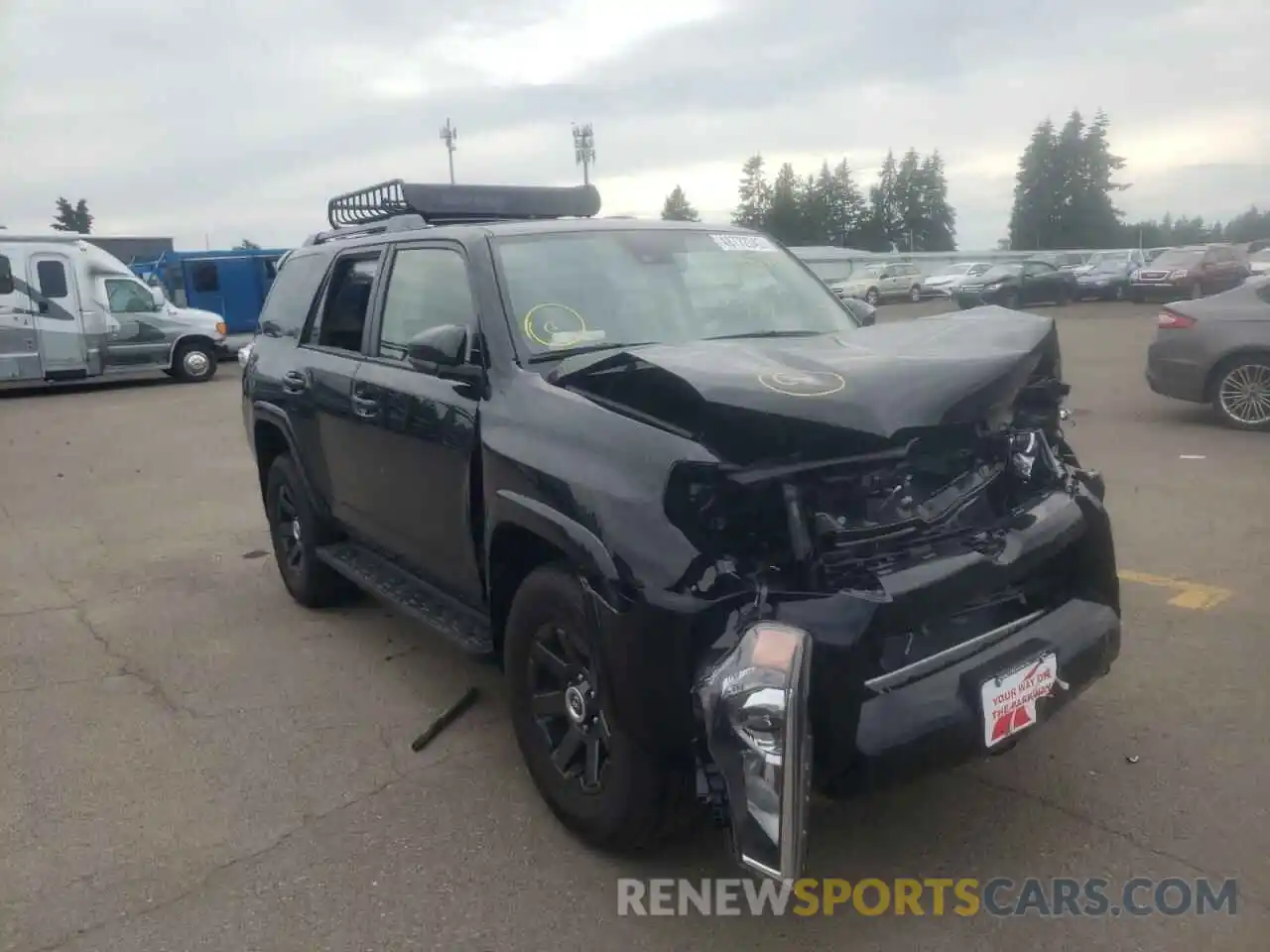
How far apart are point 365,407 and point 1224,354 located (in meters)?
8.29

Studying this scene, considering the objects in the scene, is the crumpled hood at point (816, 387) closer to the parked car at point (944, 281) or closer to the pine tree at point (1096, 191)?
the parked car at point (944, 281)

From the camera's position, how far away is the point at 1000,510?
325 cm

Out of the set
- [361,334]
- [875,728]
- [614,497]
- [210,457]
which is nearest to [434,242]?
[361,334]

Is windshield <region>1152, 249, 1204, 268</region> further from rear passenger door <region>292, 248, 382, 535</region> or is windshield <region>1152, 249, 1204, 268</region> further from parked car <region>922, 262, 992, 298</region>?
rear passenger door <region>292, 248, 382, 535</region>

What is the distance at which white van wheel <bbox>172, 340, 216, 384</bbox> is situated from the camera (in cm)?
1908

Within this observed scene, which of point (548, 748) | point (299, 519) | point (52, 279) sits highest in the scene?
point (52, 279)

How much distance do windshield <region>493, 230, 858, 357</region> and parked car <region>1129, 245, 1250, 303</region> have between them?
28.6m

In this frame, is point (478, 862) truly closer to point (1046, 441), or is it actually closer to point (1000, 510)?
point (1000, 510)

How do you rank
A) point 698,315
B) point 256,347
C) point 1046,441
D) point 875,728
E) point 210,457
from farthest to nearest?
point 210,457
point 256,347
point 698,315
point 1046,441
point 875,728

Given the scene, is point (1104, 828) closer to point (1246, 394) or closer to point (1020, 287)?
point (1246, 394)

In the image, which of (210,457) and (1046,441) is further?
(210,457)

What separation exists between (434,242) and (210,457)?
25.0 feet

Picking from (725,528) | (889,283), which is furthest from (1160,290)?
(725,528)

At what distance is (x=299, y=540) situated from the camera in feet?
18.9
